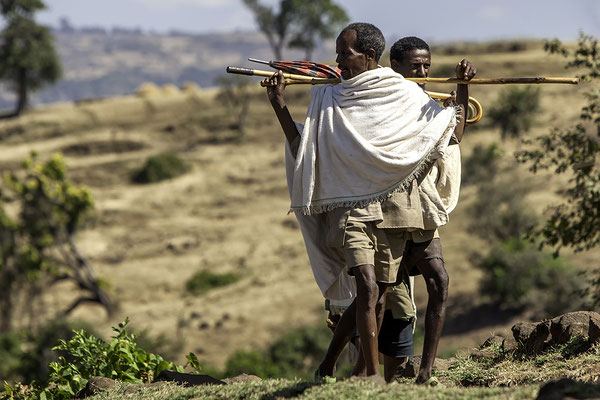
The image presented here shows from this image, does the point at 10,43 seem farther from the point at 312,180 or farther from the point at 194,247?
the point at 312,180

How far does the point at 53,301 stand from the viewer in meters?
28.0

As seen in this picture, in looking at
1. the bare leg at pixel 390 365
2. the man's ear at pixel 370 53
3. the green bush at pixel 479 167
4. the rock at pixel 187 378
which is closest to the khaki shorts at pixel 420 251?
the bare leg at pixel 390 365

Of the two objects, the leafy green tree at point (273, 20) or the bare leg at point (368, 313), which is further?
the leafy green tree at point (273, 20)

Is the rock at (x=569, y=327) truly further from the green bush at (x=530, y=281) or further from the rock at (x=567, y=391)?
the green bush at (x=530, y=281)

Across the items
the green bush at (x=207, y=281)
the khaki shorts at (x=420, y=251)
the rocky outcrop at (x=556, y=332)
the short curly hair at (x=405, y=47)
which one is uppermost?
the short curly hair at (x=405, y=47)

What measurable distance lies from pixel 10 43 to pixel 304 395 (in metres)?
48.4

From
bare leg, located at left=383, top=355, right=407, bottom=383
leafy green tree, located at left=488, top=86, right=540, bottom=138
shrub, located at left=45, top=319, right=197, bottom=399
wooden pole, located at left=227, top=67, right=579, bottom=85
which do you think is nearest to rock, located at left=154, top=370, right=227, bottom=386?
shrub, located at left=45, top=319, right=197, bottom=399

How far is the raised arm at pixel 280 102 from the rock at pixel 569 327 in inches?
88.8

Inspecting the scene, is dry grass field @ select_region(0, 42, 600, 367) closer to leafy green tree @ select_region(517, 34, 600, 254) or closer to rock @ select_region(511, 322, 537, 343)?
leafy green tree @ select_region(517, 34, 600, 254)

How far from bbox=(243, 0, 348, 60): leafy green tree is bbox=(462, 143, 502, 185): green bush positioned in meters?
25.5

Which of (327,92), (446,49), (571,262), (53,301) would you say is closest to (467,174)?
(571,262)

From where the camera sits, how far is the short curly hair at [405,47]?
15.6 ft

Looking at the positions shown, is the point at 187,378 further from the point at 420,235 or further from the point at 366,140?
the point at 366,140

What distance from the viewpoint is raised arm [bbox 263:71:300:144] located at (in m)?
4.36
